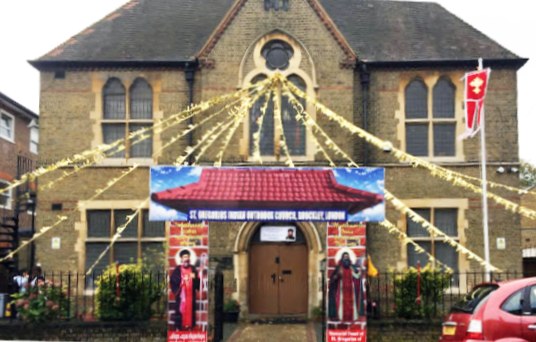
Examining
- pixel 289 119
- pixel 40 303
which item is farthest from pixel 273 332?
pixel 289 119

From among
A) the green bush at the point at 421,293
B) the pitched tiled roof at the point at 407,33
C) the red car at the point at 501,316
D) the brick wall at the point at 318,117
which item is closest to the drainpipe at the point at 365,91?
the brick wall at the point at 318,117

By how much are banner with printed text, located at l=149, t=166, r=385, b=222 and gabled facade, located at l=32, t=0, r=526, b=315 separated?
5.24m

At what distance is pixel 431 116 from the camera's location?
54.0 ft

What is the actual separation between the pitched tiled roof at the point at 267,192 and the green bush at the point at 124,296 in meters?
2.78

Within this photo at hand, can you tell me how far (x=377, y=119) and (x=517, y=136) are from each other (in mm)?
4146

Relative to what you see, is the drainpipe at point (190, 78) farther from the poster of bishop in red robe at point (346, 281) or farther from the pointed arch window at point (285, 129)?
the poster of bishop in red robe at point (346, 281)

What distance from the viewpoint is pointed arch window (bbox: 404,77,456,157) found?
54.2 feet

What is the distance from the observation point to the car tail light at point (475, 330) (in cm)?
809

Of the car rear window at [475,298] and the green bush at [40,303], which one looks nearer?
the car rear window at [475,298]

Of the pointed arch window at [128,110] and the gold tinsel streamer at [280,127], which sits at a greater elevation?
the pointed arch window at [128,110]

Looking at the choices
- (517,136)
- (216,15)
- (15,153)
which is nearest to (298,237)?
(517,136)

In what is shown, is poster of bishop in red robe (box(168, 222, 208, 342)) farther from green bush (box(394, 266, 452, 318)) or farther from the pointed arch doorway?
the pointed arch doorway

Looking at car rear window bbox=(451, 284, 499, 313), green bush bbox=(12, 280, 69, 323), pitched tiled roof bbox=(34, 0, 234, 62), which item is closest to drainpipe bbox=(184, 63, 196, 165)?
pitched tiled roof bbox=(34, 0, 234, 62)

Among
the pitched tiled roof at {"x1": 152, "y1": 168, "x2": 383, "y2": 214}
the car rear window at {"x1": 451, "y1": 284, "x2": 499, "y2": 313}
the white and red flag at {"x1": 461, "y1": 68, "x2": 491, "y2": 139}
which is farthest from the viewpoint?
the white and red flag at {"x1": 461, "y1": 68, "x2": 491, "y2": 139}
